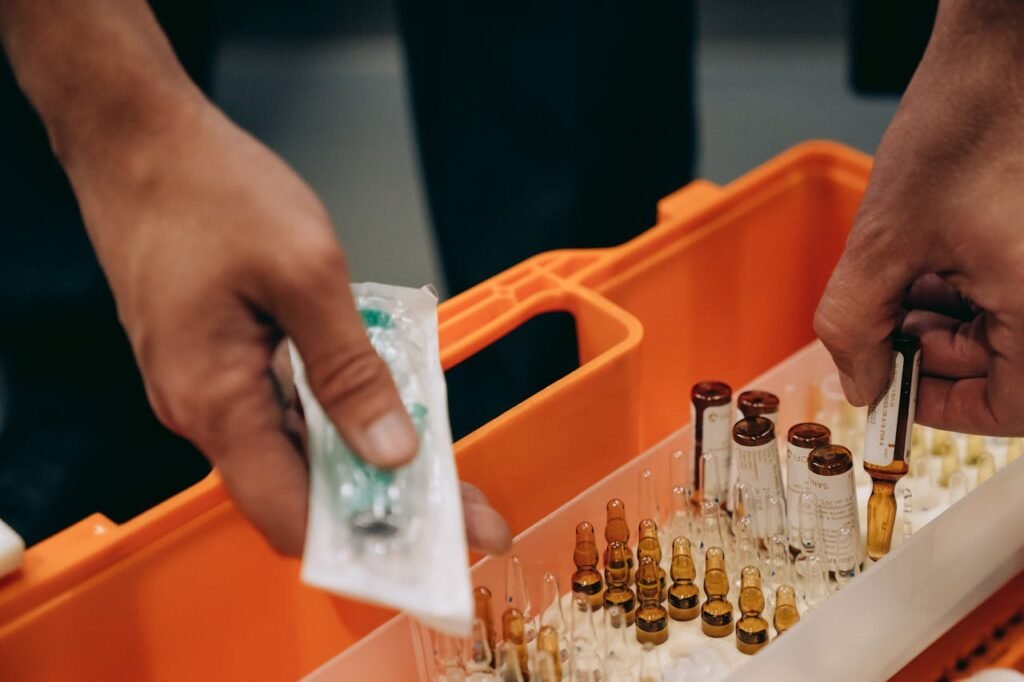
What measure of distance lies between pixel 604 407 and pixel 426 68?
531 millimetres

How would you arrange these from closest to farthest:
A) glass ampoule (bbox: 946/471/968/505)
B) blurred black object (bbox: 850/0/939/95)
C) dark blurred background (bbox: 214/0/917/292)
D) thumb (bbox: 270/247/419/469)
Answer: thumb (bbox: 270/247/419/469) < glass ampoule (bbox: 946/471/968/505) < blurred black object (bbox: 850/0/939/95) < dark blurred background (bbox: 214/0/917/292)

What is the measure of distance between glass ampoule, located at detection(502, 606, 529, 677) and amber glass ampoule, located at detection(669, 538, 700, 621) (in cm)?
11

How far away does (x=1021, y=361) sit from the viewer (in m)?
0.69

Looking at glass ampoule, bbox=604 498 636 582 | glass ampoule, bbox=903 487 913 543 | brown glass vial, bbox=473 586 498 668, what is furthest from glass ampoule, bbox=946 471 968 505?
brown glass vial, bbox=473 586 498 668

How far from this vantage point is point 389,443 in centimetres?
57

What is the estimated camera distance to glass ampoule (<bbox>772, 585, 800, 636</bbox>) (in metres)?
0.76

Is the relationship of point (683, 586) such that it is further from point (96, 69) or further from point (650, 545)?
point (96, 69)

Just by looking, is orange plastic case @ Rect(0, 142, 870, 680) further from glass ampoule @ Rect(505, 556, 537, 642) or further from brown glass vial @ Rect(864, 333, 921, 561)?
brown glass vial @ Rect(864, 333, 921, 561)

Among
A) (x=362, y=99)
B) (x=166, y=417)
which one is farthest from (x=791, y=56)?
(x=166, y=417)

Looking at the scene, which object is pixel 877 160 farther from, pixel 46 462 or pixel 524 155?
pixel 46 462

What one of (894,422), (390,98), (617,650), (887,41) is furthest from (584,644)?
(390,98)

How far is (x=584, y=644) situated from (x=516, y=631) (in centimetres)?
6

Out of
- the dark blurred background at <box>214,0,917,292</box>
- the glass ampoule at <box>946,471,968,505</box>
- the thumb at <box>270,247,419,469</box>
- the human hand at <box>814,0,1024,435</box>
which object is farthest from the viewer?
the dark blurred background at <box>214,0,917,292</box>

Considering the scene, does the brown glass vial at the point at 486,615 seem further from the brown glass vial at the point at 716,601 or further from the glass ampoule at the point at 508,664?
the brown glass vial at the point at 716,601
